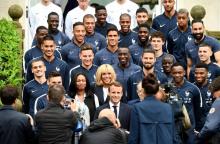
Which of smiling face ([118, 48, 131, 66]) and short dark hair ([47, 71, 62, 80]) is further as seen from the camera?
smiling face ([118, 48, 131, 66])

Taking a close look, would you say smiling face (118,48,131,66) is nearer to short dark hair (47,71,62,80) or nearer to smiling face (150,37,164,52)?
smiling face (150,37,164,52)

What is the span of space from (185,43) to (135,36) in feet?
3.40

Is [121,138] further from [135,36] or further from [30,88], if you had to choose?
[135,36]

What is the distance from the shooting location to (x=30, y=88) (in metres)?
17.2

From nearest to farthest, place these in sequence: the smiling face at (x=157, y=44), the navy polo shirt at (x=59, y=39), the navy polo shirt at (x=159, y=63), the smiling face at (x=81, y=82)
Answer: the smiling face at (x=81, y=82) < the navy polo shirt at (x=159, y=63) < the smiling face at (x=157, y=44) < the navy polo shirt at (x=59, y=39)

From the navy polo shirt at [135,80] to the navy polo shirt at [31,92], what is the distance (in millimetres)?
1571

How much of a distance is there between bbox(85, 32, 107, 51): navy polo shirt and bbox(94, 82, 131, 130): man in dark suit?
3.44m

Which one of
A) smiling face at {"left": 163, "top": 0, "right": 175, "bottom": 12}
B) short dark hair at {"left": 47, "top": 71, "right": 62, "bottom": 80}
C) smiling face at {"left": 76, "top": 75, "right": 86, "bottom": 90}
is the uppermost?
smiling face at {"left": 163, "top": 0, "right": 175, "bottom": 12}

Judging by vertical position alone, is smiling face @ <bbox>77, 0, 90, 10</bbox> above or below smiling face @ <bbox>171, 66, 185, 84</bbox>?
above

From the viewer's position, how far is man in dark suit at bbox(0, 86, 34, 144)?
47.9 ft

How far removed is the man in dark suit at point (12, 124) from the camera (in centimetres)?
1459

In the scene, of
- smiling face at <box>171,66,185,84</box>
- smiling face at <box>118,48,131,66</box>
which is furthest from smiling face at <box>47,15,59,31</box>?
smiling face at <box>171,66,185,84</box>

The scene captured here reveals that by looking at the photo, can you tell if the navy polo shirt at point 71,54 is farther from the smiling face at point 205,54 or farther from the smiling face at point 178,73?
the smiling face at point 178,73

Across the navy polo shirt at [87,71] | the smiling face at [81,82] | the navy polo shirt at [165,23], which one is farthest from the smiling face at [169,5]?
the smiling face at [81,82]
